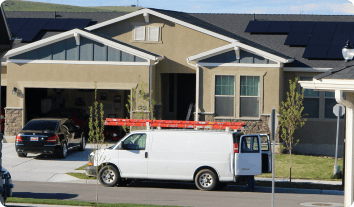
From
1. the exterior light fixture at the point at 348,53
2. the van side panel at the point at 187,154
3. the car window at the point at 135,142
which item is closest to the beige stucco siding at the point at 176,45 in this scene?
the car window at the point at 135,142

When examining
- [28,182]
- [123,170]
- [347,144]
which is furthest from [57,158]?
[347,144]

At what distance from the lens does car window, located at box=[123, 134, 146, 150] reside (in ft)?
51.0

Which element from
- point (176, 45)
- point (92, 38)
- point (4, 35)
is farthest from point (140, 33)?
point (4, 35)

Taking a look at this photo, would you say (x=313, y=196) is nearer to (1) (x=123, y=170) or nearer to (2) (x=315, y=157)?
(1) (x=123, y=170)

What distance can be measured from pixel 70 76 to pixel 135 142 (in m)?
9.24

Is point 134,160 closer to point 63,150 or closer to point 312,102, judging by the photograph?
point 63,150

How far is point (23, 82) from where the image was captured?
78.6 ft

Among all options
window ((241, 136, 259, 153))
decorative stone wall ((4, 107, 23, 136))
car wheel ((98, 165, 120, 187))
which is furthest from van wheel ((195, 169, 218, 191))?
decorative stone wall ((4, 107, 23, 136))

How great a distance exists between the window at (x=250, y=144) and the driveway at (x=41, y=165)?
5742 millimetres

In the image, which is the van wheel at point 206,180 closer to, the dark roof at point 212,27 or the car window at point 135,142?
the car window at point 135,142

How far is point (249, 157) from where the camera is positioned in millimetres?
15102

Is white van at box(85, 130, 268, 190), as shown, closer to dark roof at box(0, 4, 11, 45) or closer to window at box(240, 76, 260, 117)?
dark roof at box(0, 4, 11, 45)

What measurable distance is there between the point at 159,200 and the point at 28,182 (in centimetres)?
501

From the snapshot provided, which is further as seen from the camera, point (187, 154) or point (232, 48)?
point (232, 48)
